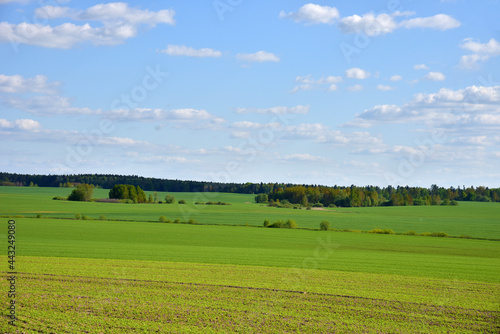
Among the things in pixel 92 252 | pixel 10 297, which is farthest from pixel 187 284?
pixel 92 252

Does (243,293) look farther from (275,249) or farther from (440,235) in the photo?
(440,235)

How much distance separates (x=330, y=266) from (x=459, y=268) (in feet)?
25.3

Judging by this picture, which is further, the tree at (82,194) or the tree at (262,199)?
the tree at (262,199)

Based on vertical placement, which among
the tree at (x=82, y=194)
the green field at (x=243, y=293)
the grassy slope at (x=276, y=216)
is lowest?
the grassy slope at (x=276, y=216)

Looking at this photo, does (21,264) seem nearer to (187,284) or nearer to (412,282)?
(187,284)

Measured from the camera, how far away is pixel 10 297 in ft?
54.1

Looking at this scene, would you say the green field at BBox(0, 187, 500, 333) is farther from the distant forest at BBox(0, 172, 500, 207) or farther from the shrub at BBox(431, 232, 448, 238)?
the distant forest at BBox(0, 172, 500, 207)

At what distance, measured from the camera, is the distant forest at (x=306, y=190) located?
Answer: 138 metres

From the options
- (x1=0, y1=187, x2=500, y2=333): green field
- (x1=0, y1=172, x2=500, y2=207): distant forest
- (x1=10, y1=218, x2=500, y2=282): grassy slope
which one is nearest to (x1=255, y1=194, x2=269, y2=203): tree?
(x1=0, y1=172, x2=500, y2=207): distant forest

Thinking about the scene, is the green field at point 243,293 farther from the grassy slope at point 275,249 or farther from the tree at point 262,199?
the tree at point 262,199

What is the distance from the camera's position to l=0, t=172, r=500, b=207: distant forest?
453 ft

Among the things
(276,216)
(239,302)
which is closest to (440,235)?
(276,216)

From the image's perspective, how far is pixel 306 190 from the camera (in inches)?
5418

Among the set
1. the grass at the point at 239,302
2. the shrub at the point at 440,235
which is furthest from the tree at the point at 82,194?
the grass at the point at 239,302
